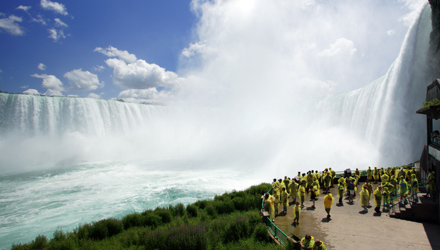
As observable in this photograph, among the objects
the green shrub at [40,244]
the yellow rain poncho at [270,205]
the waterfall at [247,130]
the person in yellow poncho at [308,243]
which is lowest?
the green shrub at [40,244]

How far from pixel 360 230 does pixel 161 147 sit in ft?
139

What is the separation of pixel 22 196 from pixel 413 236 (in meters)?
24.0

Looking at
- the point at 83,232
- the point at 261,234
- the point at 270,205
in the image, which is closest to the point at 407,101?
the point at 270,205

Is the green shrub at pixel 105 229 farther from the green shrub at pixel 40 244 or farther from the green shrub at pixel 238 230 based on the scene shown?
the green shrub at pixel 238 230

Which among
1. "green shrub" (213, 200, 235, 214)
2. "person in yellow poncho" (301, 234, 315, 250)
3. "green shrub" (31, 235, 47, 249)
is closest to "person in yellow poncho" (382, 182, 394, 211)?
"person in yellow poncho" (301, 234, 315, 250)

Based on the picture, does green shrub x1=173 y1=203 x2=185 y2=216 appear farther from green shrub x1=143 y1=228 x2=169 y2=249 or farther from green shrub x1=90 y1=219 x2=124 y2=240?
green shrub x1=143 y1=228 x2=169 y2=249

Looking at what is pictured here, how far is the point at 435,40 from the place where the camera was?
17344mm

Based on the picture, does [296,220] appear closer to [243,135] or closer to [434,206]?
[434,206]

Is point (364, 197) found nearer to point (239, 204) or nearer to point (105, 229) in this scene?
point (239, 204)

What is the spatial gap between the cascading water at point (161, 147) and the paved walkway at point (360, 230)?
9407 millimetres

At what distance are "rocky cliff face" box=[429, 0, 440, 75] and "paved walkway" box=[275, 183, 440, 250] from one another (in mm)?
14871

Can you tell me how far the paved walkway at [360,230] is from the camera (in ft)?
21.3

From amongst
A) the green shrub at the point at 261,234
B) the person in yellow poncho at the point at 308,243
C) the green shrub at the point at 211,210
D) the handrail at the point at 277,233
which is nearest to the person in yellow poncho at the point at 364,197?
the handrail at the point at 277,233

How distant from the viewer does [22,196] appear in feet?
59.9
